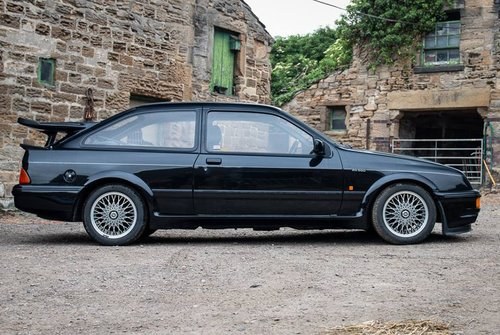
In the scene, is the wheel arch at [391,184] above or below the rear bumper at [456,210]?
above

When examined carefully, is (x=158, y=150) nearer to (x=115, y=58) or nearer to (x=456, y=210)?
(x=456, y=210)

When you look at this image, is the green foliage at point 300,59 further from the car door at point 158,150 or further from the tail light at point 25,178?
the tail light at point 25,178

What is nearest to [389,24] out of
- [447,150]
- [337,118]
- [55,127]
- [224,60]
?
[337,118]

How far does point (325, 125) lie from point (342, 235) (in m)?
13.1

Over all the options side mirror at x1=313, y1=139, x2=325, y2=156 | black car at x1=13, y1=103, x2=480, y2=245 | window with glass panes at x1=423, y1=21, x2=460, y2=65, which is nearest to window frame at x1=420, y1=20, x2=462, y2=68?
window with glass panes at x1=423, y1=21, x2=460, y2=65

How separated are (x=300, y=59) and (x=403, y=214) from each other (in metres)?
23.2

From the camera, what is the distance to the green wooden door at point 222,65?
51.2 feet

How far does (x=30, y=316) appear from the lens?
170 inches

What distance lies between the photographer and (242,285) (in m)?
5.22

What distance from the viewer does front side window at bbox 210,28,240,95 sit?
15622 mm

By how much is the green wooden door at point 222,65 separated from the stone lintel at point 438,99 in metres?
5.80

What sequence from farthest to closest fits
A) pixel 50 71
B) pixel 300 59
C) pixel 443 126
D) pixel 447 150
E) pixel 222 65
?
pixel 300 59, pixel 443 126, pixel 447 150, pixel 222 65, pixel 50 71

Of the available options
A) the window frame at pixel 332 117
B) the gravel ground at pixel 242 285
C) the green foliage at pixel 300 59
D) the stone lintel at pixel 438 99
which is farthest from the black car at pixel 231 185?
the green foliage at pixel 300 59

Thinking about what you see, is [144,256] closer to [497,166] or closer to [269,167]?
[269,167]
